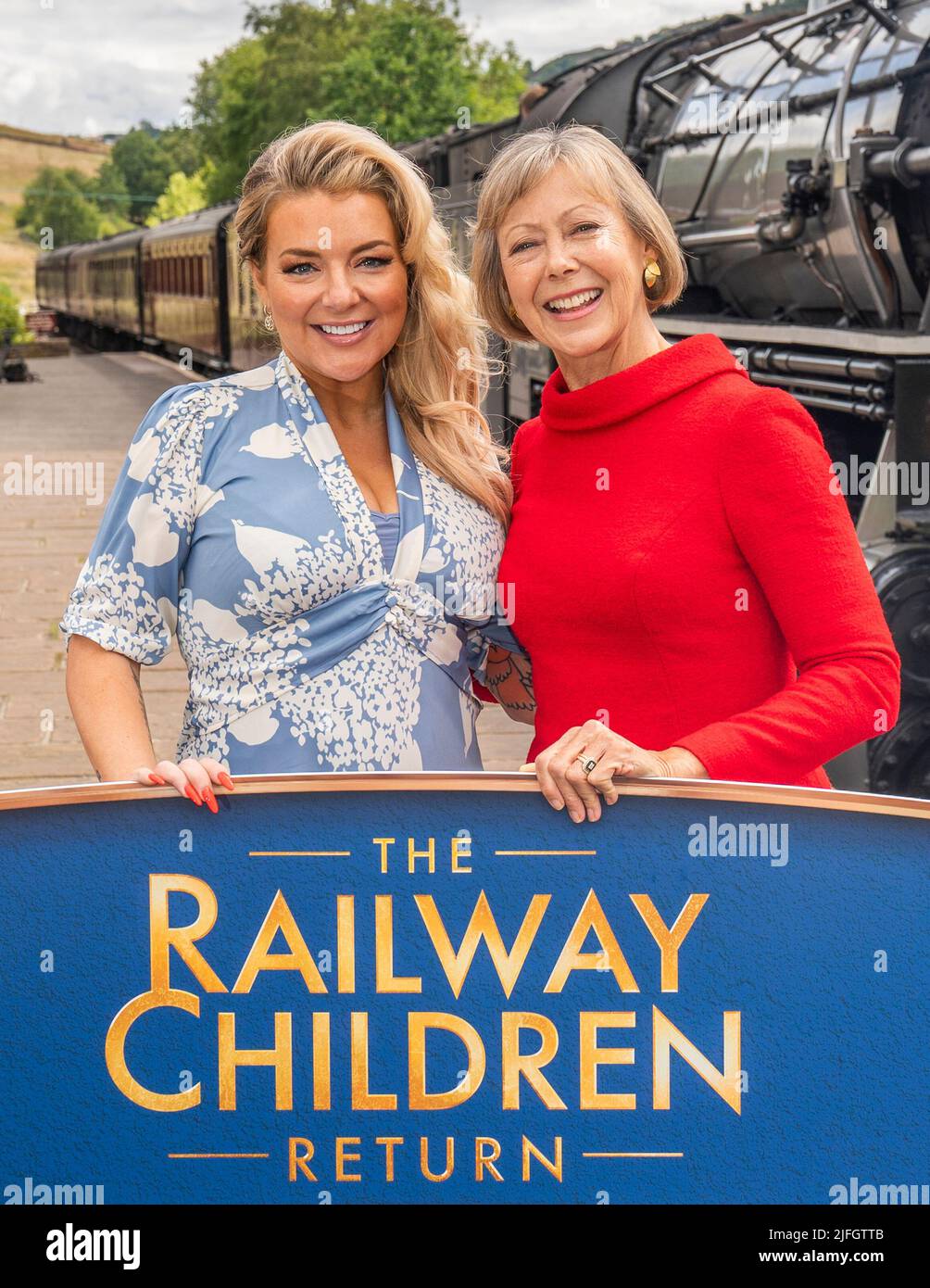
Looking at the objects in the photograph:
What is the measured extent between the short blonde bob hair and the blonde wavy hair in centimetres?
11

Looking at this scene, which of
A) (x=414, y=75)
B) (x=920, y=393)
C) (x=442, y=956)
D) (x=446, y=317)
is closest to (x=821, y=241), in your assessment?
(x=920, y=393)

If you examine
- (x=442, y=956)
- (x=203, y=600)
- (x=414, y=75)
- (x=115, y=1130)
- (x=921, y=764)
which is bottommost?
(x=921, y=764)

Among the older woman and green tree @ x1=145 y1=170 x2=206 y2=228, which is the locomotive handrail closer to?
the older woman

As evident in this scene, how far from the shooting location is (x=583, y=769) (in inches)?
78.7

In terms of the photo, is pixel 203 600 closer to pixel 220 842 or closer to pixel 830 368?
pixel 220 842

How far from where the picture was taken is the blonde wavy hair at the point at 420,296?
249cm

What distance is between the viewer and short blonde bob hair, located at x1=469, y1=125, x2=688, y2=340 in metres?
2.50

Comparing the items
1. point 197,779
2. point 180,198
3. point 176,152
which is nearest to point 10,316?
point 197,779

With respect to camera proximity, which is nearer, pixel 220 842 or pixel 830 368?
pixel 220 842

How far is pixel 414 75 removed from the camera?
4866cm

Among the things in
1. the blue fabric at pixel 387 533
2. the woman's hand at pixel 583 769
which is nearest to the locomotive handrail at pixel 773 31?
the blue fabric at pixel 387 533

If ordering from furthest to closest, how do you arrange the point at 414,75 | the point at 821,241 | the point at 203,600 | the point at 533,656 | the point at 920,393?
the point at 414,75, the point at 821,241, the point at 920,393, the point at 533,656, the point at 203,600

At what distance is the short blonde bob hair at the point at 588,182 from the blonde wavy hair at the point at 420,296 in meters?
0.11

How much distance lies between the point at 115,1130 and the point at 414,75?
49673 millimetres
